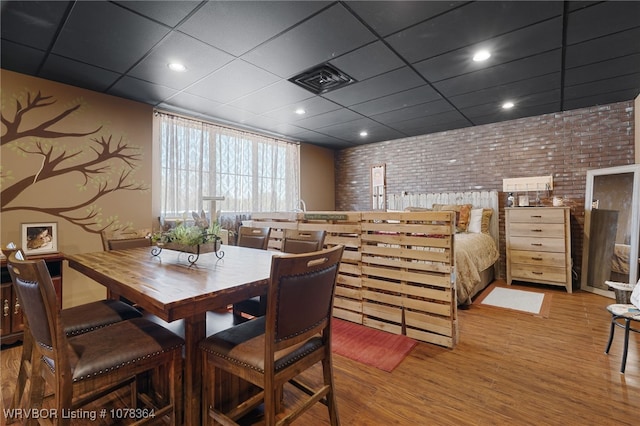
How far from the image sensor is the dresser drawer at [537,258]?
396 cm

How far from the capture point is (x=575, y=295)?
3.79 metres

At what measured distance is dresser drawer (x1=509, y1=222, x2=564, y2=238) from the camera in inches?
155

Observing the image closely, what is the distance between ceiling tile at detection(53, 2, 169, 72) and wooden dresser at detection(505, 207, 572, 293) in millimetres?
4832

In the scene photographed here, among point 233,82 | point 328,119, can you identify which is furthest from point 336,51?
point 328,119

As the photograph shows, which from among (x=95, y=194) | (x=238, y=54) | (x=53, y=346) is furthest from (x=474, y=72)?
(x=95, y=194)

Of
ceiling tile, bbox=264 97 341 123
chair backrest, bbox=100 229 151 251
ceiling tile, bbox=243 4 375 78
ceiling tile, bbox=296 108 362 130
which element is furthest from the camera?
ceiling tile, bbox=296 108 362 130

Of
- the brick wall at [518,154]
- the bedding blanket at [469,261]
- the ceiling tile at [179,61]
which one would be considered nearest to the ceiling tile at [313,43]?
the ceiling tile at [179,61]

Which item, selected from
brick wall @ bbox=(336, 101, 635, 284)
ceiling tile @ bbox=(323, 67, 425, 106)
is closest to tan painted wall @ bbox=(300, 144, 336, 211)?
brick wall @ bbox=(336, 101, 635, 284)

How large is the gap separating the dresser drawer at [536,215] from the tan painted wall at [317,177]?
3544 millimetres

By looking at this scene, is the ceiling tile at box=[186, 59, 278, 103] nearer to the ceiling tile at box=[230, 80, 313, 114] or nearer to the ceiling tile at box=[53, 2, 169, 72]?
the ceiling tile at box=[230, 80, 313, 114]

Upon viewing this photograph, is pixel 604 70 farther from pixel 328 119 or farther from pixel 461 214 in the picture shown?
pixel 328 119

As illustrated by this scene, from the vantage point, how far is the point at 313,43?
242 cm

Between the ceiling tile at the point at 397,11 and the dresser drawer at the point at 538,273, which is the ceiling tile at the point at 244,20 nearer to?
the ceiling tile at the point at 397,11

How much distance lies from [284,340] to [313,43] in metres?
2.30
